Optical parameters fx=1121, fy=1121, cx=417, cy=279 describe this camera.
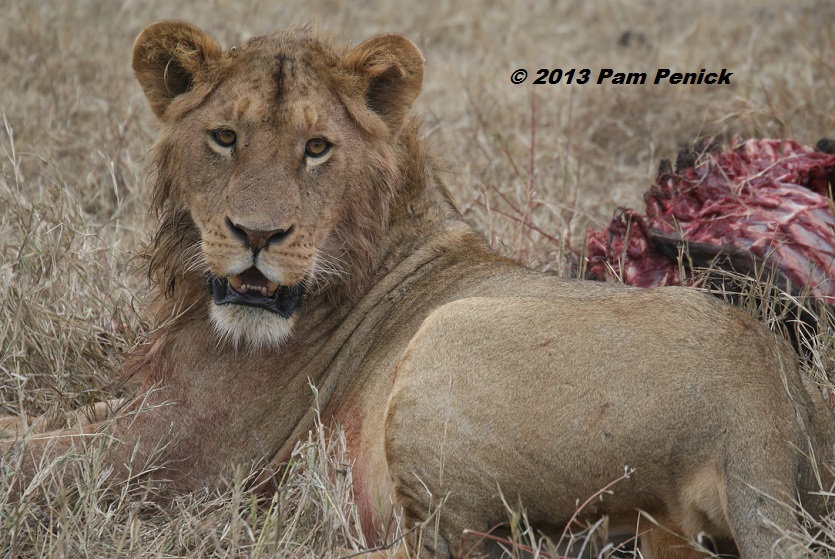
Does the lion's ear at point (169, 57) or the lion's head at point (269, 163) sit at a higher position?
the lion's ear at point (169, 57)

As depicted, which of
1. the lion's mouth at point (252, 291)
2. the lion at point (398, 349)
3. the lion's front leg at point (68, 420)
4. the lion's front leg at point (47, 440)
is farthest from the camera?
the lion's front leg at point (68, 420)

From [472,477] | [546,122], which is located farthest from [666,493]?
[546,122]

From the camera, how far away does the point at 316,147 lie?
11.2 feet

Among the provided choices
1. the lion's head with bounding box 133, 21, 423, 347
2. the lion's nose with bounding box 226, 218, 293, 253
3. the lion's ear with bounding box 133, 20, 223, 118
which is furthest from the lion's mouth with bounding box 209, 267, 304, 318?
the lion's ear with bounding box 133, 20, 223, 118

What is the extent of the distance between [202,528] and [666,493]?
47.0 inches

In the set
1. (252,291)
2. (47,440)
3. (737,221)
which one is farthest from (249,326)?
(737,221)

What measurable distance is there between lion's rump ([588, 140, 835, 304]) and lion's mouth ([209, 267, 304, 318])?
1350 millimetres

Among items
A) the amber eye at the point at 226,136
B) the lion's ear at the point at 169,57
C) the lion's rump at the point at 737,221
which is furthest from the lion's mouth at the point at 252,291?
the lion's rump at the point at 737,221

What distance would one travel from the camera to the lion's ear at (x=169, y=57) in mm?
3422

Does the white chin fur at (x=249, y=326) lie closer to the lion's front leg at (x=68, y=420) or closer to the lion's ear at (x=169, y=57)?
the lion's front leg at (x=68, y=420)

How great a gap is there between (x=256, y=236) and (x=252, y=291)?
8.8 inches

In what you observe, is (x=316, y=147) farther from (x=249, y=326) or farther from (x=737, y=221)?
(x=737, y=221)

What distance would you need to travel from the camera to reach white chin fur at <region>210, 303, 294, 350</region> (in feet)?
11.0

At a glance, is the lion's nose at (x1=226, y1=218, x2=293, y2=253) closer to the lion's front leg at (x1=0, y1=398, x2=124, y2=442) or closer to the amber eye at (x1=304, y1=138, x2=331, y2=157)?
the amber eye at (x1=304, y1=138, x2=331, y2=157)
